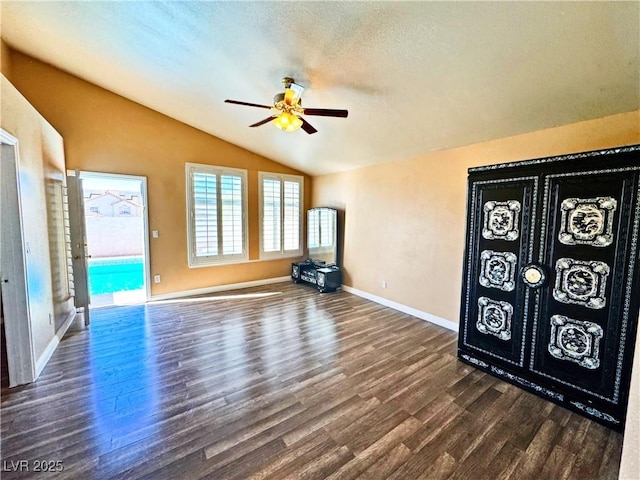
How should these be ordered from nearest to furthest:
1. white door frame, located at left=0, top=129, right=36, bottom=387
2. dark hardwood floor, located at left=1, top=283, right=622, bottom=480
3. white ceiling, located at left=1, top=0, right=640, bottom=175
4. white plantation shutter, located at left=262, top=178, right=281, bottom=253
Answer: dark hardwood floor, located at left=1, top=283, right=622, bottom=480 < white ceiling, located at left=1, top=0, right=640, bottom=175 < white door frame, located at left=0, top=129, right=36, bottom=387 < white plantation shutter, located at left=262, top=178, right=281, bottom=253

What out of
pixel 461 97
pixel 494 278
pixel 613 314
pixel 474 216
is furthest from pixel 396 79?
pixel 613 314

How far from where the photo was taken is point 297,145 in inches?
183

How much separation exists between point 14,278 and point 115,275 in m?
5.99

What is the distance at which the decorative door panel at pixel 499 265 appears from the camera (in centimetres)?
245

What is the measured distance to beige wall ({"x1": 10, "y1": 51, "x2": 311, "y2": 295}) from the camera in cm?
382

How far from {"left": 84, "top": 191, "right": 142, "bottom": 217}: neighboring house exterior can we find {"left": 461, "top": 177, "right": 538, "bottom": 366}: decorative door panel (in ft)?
33.9

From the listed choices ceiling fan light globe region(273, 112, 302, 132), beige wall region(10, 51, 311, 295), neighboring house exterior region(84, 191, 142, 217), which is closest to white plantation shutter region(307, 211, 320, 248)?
beige wall region(10, 51, 311, 295)

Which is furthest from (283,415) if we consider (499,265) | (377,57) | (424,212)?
(424,212)

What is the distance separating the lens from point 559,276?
7.37 ft

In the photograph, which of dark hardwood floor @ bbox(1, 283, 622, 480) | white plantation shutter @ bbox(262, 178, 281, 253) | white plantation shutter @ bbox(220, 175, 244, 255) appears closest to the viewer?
dark hardwood floor @ bbox(1, 283, 622, 480)

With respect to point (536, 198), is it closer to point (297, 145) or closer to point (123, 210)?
point (297, 145)

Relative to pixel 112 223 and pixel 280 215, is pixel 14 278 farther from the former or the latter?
pixel 112 223

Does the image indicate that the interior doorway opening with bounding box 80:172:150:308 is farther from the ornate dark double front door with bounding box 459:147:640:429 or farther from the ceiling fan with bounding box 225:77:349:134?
Answer: the ornate dark double front door with bounding box 459:147:640:429

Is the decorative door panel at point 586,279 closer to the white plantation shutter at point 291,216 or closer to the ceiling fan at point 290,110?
the ceiling fan at point 290,110
